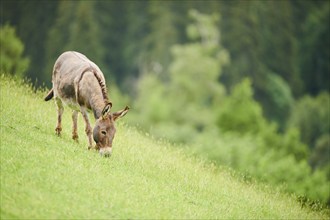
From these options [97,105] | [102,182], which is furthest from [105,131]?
[102,182]

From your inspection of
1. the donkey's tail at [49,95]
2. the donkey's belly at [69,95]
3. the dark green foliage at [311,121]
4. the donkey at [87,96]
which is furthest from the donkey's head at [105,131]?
the dark green foliage at [311,121]

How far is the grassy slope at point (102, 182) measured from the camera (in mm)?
12391

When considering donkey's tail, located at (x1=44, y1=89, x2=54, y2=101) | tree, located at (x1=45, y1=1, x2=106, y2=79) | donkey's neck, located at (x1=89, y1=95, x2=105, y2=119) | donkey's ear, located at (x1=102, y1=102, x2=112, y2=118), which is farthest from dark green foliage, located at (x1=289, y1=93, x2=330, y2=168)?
donkey's ear, located at (x1=102, y1=102, x2=112, y2=118)

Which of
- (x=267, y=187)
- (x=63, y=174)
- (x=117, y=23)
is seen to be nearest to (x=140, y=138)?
(x=267, y=187)

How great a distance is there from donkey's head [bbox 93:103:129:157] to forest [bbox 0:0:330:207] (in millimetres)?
30291

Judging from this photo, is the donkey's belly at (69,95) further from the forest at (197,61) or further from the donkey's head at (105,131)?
the forest at (197,61)

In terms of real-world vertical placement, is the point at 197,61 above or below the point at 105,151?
above

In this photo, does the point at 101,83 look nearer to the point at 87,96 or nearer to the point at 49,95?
the point at 87,96

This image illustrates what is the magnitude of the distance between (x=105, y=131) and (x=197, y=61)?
51612mm

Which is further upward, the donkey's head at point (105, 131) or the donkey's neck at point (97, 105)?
the donkey's neck at point (97, 105)

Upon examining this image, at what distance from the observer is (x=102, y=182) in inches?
538

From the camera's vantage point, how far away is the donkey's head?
15.0m

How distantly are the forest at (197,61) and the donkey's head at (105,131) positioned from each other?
30291mm

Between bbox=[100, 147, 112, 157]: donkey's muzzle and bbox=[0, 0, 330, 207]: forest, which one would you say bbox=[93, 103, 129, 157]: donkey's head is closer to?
bbox=[100, 147, 112, 157]: donkey's muzzle
